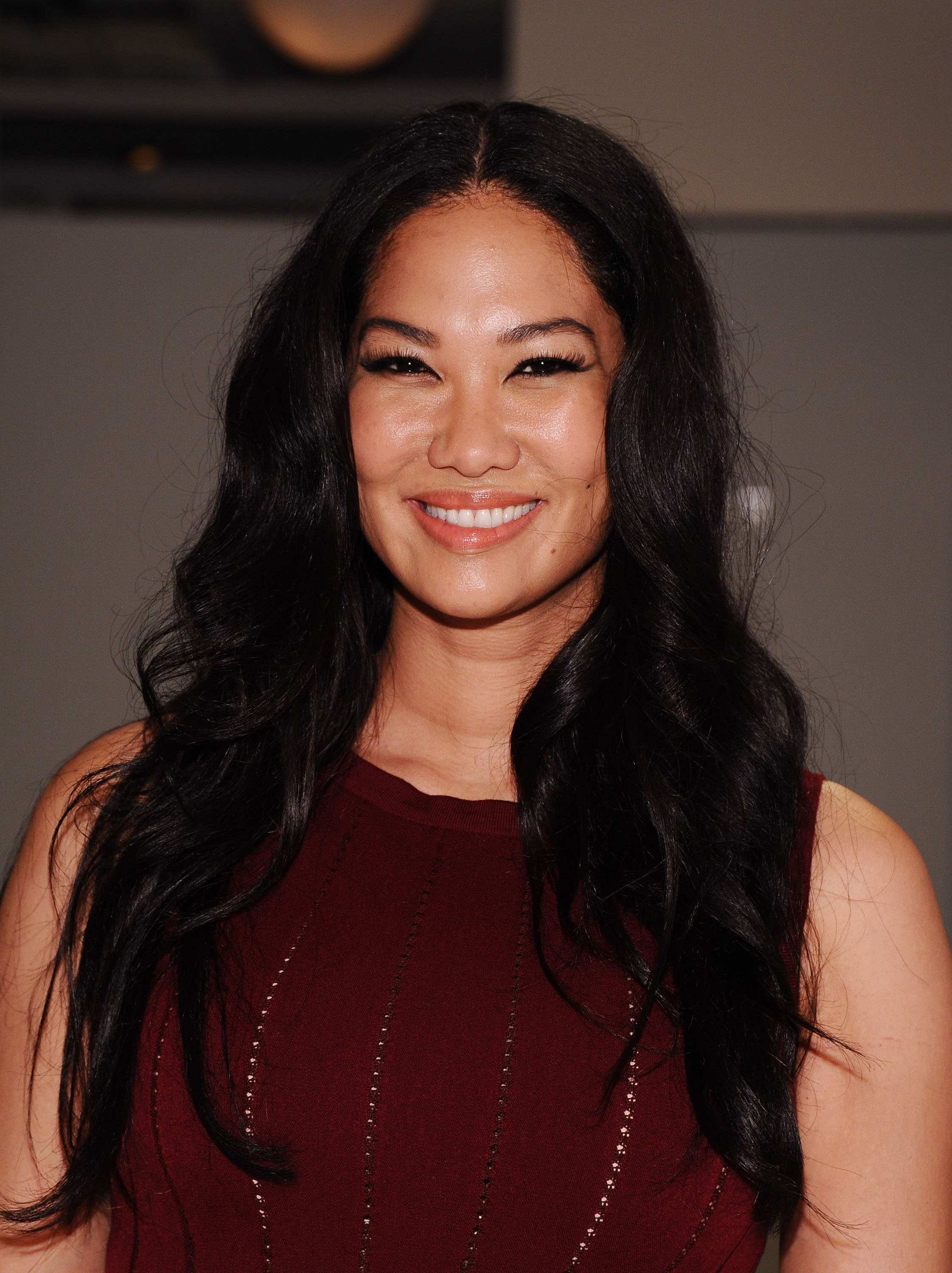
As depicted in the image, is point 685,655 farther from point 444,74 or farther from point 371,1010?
point 444,74

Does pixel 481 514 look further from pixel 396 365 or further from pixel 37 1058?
pixel 37 1058

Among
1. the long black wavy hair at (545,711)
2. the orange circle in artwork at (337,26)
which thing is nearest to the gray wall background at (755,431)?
the orange circle in artwork at (337,26)

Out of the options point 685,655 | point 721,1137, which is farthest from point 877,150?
point 721,1137

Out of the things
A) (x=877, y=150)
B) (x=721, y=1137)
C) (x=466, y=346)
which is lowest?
(x=721, y=1137)

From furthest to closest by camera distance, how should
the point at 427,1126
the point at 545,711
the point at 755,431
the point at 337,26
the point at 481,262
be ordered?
the point at 337,26
the point at 755,431
the point at 545,711
the point at 481,262
the point at 427,1126

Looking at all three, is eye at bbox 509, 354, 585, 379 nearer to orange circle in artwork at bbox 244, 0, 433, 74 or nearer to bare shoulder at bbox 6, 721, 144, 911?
bare shoulder at bbox 6, 721, 144, 911

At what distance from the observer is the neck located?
1669 mm

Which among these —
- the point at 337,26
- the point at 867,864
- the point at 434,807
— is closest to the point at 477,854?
the point at 434,807

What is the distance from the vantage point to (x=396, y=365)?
1570 mm

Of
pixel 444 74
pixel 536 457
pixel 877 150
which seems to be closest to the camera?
pixel 536 457

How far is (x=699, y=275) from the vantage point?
1.70m

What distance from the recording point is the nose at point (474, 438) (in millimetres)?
1495

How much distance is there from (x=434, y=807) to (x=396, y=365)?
0.49 m

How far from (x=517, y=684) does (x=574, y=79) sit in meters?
1.92
